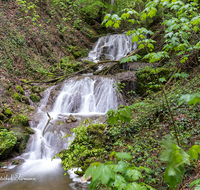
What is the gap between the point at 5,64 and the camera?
917 centimetres

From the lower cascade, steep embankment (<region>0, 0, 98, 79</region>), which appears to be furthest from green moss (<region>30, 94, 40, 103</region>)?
steep embankment (<region>0, 0, 98, 79</region>)

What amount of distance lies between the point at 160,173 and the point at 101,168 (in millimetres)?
Result: 2204

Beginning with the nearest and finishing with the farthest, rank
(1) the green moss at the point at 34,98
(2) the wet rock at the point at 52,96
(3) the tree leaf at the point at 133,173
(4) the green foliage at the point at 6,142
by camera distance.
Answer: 1. (3) the tree leaf at the point at 133,173
2. (4) the green foliage at the point at 6,142
3. (1) the green moss at the point at 34,98
4. (2) the wet rock at the point at 52,96

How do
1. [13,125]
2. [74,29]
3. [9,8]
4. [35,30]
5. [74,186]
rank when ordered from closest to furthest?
[74,186] < [13,125] < [9,8] < [35,30] < [74,29]

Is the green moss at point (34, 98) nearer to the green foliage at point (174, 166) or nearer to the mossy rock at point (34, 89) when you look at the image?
the mossy rock at point (34, 89)

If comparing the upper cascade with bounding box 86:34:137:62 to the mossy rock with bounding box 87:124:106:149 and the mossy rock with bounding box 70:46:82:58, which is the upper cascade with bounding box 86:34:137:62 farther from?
the mossy rock with bounding box 87:124:106:149

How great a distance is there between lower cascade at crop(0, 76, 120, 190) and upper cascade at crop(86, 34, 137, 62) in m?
6.36

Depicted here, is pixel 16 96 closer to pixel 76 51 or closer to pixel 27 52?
pixel 27 52

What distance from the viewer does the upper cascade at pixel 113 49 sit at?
55.0 feet

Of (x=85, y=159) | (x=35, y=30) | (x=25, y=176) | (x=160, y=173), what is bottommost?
(x=25, y=176)

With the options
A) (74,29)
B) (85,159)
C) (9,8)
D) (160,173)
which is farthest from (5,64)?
(74,29)

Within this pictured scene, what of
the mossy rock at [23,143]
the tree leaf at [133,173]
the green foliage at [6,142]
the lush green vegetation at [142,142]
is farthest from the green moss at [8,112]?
the tree leaf at [133,173]

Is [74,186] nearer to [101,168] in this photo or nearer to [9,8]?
[101,168]

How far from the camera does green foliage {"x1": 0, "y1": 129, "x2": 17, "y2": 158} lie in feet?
16.7
